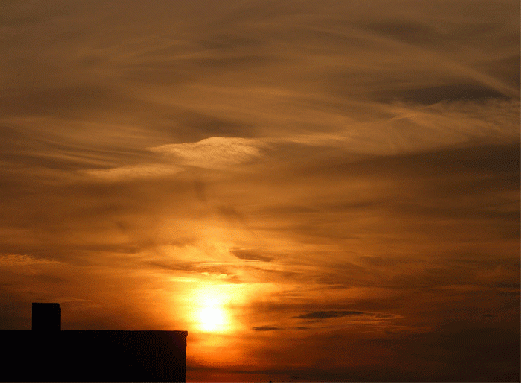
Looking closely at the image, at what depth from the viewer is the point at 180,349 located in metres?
46.1

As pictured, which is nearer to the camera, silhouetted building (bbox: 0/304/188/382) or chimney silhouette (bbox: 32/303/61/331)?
silhouetted building (bbox: 0/304/188/382)

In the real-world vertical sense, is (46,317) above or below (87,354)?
above

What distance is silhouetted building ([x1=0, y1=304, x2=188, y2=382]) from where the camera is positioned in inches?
1633

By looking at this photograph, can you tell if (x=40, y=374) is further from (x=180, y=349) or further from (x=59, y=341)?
(x=180, y=349)

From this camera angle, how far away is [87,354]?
4284 cm

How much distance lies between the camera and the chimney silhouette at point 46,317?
4312 cm

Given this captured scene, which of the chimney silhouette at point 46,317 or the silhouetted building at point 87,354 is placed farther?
the chimney silhouette at point 46,317

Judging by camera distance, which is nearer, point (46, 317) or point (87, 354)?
point (87, 354)

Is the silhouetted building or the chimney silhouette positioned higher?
the chimney silhouette

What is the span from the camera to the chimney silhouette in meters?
43.1

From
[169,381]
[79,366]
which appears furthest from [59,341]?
[169,381]

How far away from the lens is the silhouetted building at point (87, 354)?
136 ft

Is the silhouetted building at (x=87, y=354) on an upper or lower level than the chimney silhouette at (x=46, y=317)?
lower

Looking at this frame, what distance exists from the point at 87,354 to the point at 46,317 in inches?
118
